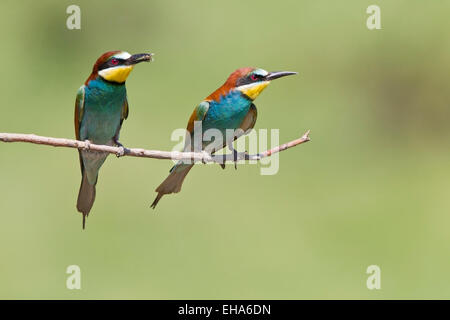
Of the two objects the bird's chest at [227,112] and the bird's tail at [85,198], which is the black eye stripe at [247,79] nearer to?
the bird's chest at [227,112]

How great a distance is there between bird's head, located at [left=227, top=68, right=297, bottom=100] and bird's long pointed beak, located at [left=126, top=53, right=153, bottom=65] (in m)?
0.34

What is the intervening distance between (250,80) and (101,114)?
0.52m

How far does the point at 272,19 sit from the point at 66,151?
5.74ft

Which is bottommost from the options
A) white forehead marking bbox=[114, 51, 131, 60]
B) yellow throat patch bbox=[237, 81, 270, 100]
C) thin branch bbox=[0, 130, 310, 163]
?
thin branch bbox=[0, 130, 310, 163]

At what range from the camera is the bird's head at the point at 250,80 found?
2.54 meters

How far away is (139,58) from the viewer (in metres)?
2.31

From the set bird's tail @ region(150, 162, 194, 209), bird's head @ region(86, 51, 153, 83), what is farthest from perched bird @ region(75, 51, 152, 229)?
bird's tail @ region(150, 162, 194, 209)

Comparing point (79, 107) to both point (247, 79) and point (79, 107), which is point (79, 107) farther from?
point (247, 79)

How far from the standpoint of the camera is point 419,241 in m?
6.18

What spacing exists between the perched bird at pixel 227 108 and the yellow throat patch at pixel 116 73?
0.28 m

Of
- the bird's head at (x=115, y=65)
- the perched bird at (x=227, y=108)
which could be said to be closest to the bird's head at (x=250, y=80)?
the perched bird at (x=227, y=108)

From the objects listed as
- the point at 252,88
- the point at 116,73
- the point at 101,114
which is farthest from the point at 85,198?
the point at 252,88

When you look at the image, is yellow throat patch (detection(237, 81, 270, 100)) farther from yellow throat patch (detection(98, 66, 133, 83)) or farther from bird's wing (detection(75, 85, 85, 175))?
bird's wing (detection(75, 85, 85, 175))

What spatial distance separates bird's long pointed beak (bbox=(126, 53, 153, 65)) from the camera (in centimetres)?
220
